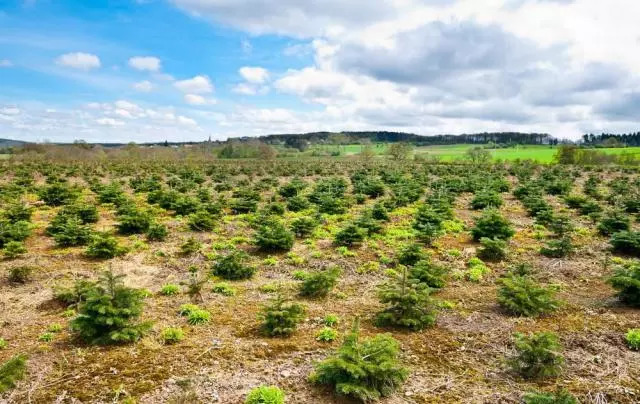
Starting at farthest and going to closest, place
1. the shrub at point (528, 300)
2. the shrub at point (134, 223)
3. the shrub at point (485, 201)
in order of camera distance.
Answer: the shrub at point (485, 201) < the shrub at point (134, 223) < the shrub at point (528, 300)

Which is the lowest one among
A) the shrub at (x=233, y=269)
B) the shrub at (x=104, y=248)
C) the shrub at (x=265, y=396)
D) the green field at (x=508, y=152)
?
the shrub at (x=265, y=396)

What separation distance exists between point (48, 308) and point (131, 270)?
2.73 metres

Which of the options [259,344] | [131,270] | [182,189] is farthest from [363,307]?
[182,189]

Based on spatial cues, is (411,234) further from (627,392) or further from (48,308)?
(48,308)

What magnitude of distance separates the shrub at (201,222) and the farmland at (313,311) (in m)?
0.10

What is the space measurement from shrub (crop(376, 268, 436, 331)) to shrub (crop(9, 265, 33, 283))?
852cm

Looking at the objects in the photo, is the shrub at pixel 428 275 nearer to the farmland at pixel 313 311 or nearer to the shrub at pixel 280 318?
the farmland at pixel 313 311

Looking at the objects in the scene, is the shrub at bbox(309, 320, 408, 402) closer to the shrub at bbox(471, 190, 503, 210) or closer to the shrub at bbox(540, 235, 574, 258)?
the shrub at bbox(540, 235, 574, 258)

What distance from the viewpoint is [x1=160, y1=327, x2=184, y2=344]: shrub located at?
7.48 meters

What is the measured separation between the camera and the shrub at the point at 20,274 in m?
10.2

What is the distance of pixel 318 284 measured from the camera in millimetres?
9734

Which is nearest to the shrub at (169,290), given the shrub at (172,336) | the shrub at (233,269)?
the shrub at (233,269)

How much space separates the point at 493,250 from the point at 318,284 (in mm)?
6166

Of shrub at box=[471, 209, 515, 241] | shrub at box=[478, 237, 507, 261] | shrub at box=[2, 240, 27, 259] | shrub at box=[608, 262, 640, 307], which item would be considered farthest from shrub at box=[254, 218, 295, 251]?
shrub at box=[608, 262, 640, 307]
